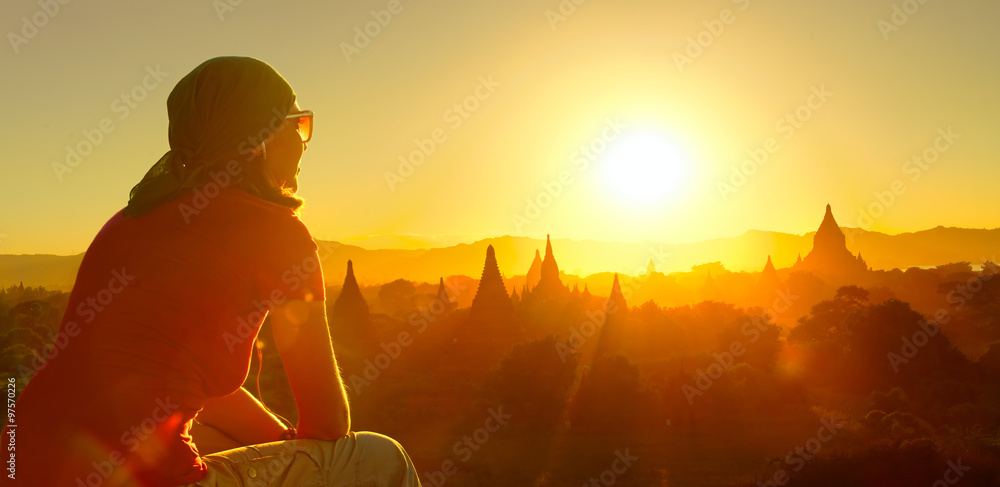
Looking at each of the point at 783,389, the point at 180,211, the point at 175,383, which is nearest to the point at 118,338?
the point at 175,383

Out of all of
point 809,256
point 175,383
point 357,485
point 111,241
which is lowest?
point 357,485

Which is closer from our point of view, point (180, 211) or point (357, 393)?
point (180, 211)

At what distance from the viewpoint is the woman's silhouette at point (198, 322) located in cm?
173

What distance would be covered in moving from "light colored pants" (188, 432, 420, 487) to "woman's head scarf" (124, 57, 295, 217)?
0.80 metres

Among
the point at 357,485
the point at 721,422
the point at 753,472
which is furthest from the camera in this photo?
the point at 721,422

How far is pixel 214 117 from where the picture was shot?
199 centimetres

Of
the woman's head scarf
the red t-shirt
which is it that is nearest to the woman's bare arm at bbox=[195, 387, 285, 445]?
the red t-shirt

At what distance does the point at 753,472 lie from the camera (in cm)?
1182

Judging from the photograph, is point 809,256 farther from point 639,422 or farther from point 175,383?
point 175,383

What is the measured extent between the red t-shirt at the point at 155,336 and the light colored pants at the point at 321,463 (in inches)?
5.6

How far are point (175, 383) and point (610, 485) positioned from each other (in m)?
11.3

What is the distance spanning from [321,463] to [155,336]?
24.0 inches

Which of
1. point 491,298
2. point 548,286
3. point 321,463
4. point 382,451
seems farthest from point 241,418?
point 548,286

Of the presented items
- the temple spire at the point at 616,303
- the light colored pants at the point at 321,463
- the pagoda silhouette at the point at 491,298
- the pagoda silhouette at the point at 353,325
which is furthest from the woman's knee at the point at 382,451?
the temple spire at the point at 616,303
